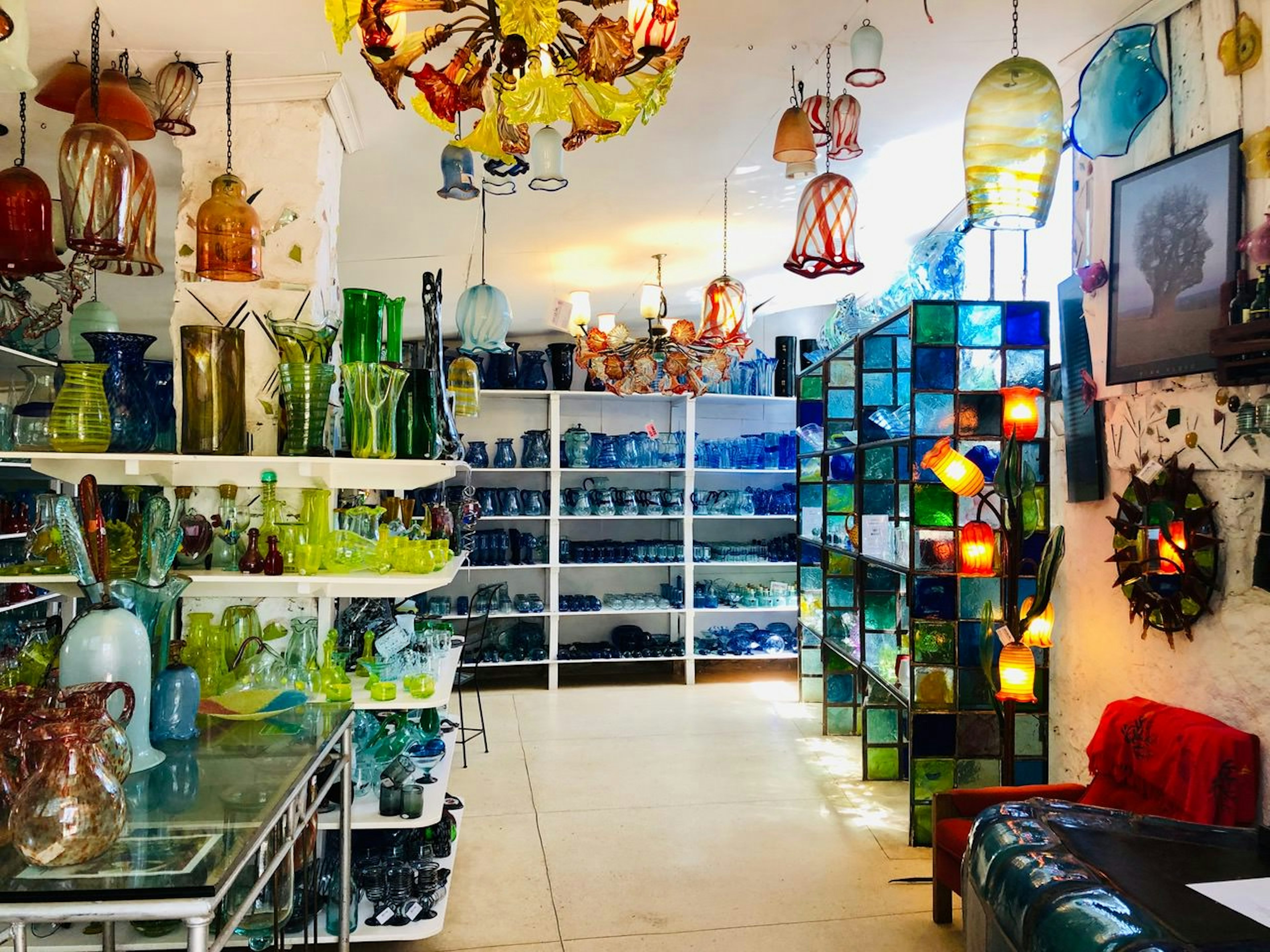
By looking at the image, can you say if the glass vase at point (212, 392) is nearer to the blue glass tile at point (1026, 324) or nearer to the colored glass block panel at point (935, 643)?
the colored glass block panel at point (935, 643)

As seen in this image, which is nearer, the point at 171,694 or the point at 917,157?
the point at 171,694

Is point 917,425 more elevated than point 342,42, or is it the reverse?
point 342,42

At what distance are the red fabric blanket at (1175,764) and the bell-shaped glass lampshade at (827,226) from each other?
65.2 inches

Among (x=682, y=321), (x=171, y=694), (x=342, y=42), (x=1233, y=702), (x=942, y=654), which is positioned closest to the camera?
(x=342, y=42)

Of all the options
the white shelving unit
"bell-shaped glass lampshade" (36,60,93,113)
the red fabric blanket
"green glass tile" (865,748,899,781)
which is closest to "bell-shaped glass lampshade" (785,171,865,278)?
the red fabric blanket

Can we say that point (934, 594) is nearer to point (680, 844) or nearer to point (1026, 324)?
point (1026, 324)

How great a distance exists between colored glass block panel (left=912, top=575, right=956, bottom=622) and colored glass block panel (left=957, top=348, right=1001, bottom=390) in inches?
32.7

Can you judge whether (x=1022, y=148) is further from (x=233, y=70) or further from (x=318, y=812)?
(x=318, y=812)

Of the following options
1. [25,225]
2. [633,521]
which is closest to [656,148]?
[25,225]

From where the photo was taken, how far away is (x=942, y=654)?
3795mm

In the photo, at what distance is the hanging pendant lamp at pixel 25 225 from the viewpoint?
2104 mm

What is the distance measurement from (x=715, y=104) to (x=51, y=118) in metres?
2.26

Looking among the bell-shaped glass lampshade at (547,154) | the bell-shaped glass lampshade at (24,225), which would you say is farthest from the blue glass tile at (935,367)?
the bell-shaped glass lampshade at (24,225)

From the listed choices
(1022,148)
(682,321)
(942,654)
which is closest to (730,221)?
(682,321)
